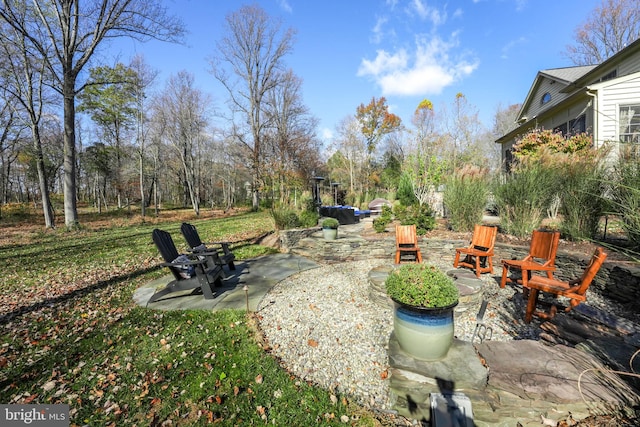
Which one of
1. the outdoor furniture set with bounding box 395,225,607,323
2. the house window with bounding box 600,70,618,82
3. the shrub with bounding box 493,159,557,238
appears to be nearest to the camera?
the outdoor furniture set with bounding box 395,225,607,323

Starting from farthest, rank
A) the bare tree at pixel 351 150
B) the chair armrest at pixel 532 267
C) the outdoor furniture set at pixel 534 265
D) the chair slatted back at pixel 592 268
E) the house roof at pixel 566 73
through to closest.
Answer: the bare tree at pixel 351 150, the house roof at pixel 566 73, the chair armrest at pixel 532 267, the outdoor furniture set at pixel 534 265, the chair slatted back at pixel 592 268

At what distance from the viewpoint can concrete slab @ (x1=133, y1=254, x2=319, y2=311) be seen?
3650 millimetres

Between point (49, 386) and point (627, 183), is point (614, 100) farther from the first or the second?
point (49, 386)

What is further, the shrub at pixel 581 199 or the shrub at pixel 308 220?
the shrub at pixel 308 220

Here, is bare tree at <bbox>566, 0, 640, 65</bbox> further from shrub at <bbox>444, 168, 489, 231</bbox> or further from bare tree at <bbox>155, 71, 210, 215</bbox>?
bare tree at <bbox>155, 71, 210, 215</bbox>

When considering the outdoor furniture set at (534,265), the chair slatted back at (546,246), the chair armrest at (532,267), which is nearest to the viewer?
the outdoor furniture set at (534,265)

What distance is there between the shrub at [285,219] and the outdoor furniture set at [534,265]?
11.6 ft

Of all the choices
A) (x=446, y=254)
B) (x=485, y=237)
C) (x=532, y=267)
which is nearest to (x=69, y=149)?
(x=446, y=254)

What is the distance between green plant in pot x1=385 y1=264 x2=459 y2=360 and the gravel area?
45 cm

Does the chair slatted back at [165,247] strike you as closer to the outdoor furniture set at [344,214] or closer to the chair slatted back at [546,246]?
the chair slatted back at [546,246]

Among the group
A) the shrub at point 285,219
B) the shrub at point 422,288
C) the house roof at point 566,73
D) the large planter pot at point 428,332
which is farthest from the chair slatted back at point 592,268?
the house roof at point 566,73

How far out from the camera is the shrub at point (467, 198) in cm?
593

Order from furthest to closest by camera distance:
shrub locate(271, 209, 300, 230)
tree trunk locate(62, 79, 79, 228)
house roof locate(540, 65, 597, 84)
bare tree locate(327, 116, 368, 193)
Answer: bare tree locate(327, 116, 368, 193) < house roof locate(540, 65, 597, 84) < tree trunk locate(62, 79, 79, 228) < shrub locate(271, 209, 300, 230)

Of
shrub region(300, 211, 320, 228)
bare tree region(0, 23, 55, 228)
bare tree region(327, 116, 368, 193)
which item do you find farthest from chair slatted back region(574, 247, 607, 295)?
bare tree region(327, 116, 368, 193)
